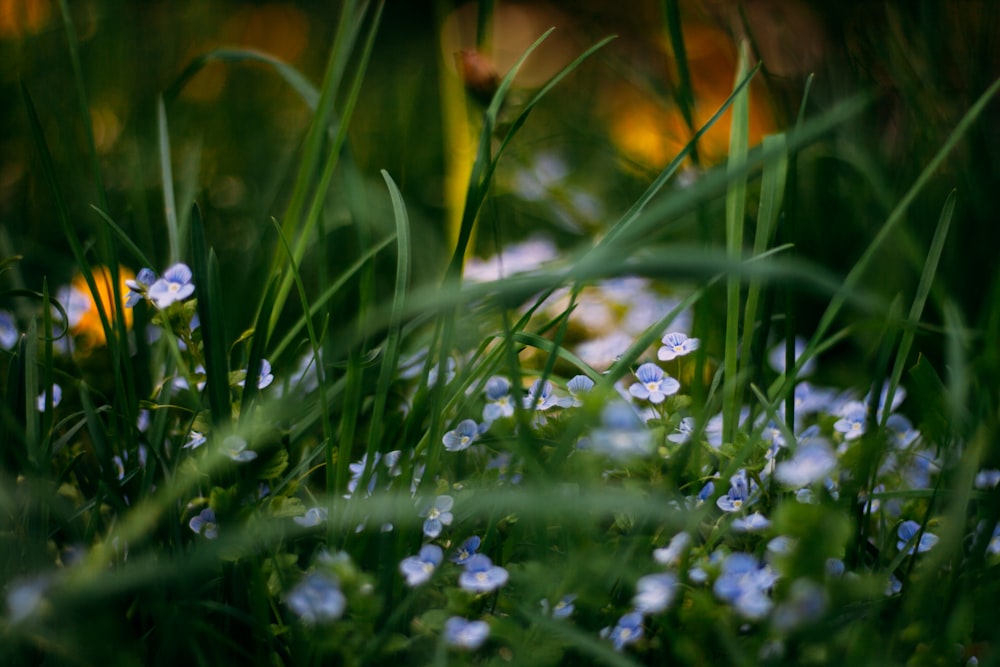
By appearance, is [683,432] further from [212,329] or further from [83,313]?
[83,313]

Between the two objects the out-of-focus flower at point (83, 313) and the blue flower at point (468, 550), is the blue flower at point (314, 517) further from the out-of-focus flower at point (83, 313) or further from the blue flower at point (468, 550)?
the out-of-focus flower at point (83, 313)

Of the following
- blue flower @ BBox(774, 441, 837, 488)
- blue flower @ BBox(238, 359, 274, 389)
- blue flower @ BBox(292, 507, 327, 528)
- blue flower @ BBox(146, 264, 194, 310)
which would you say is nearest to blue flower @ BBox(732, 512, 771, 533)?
blue flower @ BBox(774, 441, 837, 488)

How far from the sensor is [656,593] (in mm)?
750

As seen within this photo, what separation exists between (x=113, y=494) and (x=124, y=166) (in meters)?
1.47

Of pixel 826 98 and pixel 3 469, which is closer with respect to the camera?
pixel 3 469

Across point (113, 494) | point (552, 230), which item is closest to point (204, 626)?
point (113, 494)

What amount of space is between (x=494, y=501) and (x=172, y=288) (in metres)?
0.48

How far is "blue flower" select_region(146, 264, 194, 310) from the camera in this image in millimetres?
991

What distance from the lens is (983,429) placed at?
2.83 ft

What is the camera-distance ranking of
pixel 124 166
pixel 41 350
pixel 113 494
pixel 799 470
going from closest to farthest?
pixel 799 470 < pixel 113 494 < pixel 41 350 < pixel 124 166

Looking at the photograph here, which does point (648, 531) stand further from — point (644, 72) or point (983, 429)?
point (644, 72)

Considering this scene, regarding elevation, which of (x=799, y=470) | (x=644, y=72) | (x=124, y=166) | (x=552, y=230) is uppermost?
(x=644, y=72)

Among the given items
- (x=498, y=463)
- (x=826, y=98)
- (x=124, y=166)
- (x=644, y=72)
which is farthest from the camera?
(x=124, y=166)

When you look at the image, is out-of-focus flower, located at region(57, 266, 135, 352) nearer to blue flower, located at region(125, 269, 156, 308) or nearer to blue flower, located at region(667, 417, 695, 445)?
blue flower, located at region(125, 269, 156, 308)
